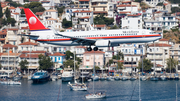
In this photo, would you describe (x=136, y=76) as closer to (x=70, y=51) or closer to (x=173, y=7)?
(x=70, y=51)

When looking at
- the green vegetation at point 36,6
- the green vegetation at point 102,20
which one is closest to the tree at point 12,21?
the green vegetation at point 36,6

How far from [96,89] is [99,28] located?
54.5 m

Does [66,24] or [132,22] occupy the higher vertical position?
[132,22]

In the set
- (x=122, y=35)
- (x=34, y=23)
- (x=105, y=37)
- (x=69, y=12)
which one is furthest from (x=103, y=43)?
(x=69, y=12)

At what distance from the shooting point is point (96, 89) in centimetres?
10175

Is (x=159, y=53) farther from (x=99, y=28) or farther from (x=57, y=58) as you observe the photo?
(x=99, y=28)

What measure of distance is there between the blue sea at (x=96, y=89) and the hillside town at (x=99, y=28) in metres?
11.4

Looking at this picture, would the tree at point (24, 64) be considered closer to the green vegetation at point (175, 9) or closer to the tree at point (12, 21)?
the tree at point (12, 21)

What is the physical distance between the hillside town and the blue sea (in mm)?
11428

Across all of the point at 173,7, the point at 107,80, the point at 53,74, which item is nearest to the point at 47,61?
the point at 53,74

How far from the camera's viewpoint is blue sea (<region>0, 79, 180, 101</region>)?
306 ft

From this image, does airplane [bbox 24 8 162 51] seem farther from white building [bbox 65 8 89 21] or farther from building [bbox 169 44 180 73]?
white building [bbox 65 8 89 21]

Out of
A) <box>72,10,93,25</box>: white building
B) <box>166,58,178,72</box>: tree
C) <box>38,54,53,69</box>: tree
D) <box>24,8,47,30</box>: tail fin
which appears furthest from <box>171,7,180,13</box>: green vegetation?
<box>24,8,47,30</box>: tail fin

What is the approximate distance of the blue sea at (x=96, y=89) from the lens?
93.1 metres
